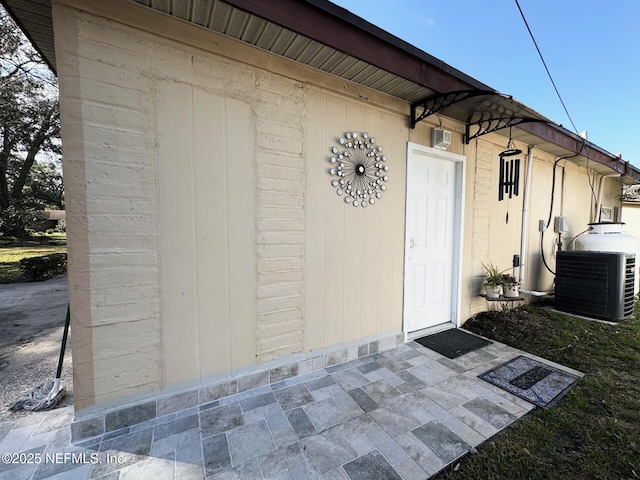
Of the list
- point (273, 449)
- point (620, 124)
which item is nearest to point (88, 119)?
point (273, 449)

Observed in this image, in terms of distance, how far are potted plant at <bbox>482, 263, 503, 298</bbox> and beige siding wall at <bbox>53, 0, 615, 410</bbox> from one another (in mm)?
1797

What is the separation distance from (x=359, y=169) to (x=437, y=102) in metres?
1.11

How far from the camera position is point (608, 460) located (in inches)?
57.8

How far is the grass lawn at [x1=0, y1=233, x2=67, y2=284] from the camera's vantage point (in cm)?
645

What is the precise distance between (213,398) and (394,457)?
4.21ft

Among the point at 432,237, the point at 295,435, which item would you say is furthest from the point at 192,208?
the point at 432,237

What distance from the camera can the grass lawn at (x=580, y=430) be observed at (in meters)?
1.40

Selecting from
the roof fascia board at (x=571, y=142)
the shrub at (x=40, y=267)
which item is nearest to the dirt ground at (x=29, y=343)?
the shrub at (x=40, y=267)

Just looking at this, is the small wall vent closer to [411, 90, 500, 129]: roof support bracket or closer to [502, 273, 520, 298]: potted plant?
[411, 90, 500, 129]: roof support bracket

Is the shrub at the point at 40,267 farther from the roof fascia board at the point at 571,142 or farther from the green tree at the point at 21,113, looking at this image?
the roof fascia board at the point at 571,142

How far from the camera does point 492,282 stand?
3.51 m

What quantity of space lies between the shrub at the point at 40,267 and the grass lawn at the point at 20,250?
230 millimetres

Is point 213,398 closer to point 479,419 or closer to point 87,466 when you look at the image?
point 87,466

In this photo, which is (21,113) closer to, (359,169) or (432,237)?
(359,169)
